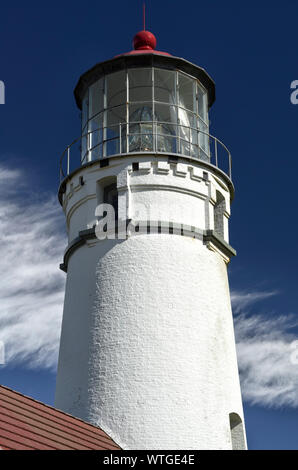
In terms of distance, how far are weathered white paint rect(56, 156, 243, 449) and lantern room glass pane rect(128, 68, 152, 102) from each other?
218cm

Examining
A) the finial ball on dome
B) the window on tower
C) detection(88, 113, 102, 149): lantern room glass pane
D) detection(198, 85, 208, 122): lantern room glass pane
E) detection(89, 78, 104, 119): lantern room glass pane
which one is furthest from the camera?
the finial ball on dome

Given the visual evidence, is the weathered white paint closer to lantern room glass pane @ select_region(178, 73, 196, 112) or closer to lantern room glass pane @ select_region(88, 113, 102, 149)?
lantern room glass pane @ select_region(88, 113, 102, 149)

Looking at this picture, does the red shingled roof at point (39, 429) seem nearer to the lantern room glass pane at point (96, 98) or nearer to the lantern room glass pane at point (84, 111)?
the lantern room glass pane at point (84, 111)

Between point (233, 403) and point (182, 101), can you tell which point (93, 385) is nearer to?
point (233, 403)

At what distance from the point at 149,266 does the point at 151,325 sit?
1.17 metres

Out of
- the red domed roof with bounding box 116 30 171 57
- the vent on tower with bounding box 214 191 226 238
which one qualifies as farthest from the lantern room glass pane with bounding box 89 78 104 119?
the vent on tower with bounding box 214 191 226 238

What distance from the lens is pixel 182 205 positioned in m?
14.4

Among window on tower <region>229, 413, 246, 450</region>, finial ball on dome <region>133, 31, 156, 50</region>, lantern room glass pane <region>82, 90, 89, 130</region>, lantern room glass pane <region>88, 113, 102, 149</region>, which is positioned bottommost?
window on tower <region>229, 413, 246, 450</region>

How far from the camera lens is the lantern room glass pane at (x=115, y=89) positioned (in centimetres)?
1602

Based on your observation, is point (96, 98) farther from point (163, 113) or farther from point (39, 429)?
point (39, 429)

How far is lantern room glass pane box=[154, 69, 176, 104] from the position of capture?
1588 cm

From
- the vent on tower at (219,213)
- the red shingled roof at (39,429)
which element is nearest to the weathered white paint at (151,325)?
the vent on tower at (219,213)

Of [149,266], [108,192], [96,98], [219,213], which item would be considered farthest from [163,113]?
[149,266]
